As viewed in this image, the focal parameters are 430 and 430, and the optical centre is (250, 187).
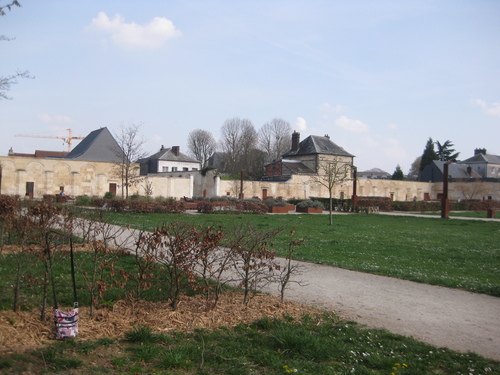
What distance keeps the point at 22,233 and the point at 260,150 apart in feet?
243

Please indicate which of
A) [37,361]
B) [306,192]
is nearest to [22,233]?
[37,361]

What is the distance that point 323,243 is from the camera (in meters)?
14.7

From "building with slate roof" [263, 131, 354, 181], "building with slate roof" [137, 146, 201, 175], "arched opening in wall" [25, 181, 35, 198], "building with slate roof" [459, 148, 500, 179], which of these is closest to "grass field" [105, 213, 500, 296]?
"arched opening in wall" [25, 181, 35, 198]

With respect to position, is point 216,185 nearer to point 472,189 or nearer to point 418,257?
point 472,189

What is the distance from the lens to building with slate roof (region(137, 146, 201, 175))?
7438 centimetres

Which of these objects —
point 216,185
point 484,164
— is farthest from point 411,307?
point 484,164

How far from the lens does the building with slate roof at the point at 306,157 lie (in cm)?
6556

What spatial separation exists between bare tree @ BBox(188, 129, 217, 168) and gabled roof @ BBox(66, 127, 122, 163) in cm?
3016

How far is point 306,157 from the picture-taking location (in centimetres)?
7019

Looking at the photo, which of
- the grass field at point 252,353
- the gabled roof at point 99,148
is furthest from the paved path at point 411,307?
the gabled roof at point 99,148

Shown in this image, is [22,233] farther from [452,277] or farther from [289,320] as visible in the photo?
[452,277]

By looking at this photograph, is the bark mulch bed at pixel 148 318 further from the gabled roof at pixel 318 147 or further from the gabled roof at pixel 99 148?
the gabled roof at pixel 318 147

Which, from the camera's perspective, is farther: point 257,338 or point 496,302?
point 496,302

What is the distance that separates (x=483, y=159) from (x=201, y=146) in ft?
183
